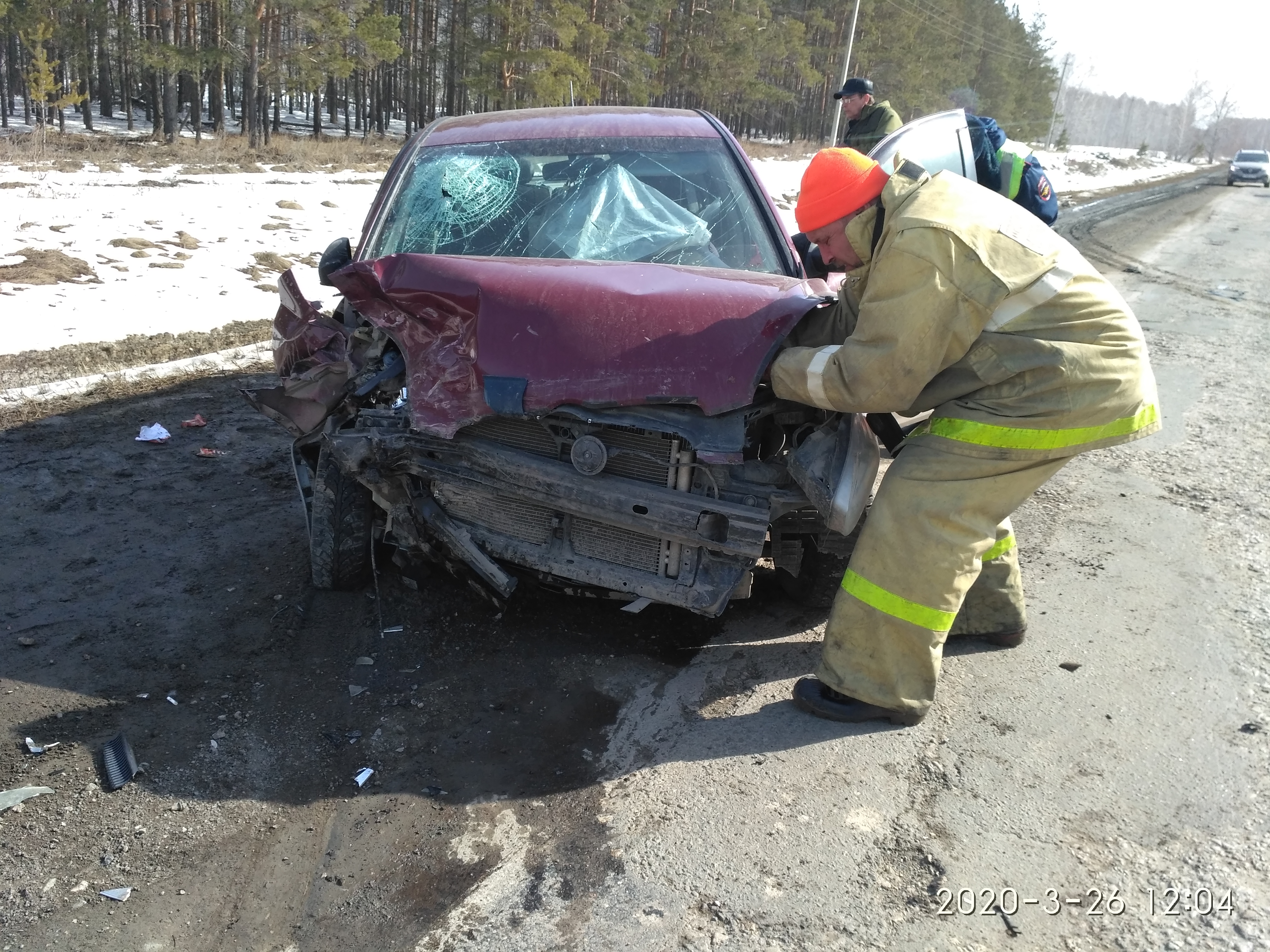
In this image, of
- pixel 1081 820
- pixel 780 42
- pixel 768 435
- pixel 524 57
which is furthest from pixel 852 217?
pixel 780 42

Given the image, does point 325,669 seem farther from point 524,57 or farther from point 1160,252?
point 524,57

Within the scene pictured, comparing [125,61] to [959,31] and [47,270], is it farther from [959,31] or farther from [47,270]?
[959,31]

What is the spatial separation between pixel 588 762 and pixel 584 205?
221cm

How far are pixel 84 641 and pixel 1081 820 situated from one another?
3.23m

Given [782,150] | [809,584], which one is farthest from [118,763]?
[782,150]

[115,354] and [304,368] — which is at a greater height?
[304,368]

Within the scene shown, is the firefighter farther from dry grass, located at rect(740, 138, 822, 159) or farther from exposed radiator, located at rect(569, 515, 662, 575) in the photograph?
dry grass, located at rect(740, 138, 822, 159)

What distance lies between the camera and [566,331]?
289 centimetres

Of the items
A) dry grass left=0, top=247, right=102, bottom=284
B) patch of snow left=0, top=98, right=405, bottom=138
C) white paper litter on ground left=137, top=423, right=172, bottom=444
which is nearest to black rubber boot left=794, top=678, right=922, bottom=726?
white paper litter on ground left=137, top=423, right=172, bottom=444

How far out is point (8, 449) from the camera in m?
4.84

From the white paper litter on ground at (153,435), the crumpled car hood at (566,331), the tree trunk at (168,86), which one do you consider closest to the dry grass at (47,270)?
the white paper litter on ground at (153,435)

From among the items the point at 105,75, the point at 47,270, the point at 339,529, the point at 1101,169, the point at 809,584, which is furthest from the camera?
the point at 1101,169

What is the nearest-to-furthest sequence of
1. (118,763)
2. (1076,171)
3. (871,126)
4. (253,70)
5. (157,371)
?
(118,763) < (157,371) < (871,126) < (253,70) < (1076,171)

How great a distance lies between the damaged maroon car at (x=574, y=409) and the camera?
111 inches
